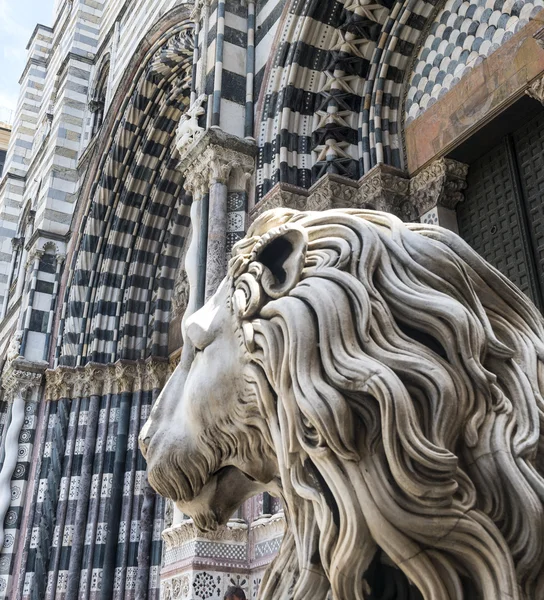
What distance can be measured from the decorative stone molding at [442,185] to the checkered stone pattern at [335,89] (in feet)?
1.33

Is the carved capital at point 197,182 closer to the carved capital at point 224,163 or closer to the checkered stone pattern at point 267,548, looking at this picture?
the carved capital at point 224,163

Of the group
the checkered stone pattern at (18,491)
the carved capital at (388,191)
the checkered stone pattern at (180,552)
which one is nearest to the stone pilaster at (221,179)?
the carved capital at (388,191)

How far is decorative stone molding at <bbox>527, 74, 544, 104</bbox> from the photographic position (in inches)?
150

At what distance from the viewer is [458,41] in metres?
4.83

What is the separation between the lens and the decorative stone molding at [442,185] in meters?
4.59

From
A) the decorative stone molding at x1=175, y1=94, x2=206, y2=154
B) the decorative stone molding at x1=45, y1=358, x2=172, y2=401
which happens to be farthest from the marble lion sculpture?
the decorative stone molding at x1=45, y1=358, x2=172, y2=401

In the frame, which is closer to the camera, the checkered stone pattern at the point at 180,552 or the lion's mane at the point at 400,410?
the lion's mane at the point at 400,410

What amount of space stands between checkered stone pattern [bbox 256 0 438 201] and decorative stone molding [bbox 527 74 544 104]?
4.05 ft

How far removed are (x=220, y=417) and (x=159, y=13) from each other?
8712mm

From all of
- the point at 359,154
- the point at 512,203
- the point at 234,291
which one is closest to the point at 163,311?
the point at 359,154

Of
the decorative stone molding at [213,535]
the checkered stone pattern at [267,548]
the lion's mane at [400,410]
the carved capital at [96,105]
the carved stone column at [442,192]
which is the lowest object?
the lion's mane at [400,410]

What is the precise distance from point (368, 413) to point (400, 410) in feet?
0.16

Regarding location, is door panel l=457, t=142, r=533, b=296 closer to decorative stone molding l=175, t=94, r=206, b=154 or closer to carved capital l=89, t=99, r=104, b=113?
decorative stone molding l=175, t=94, r=206, b=154

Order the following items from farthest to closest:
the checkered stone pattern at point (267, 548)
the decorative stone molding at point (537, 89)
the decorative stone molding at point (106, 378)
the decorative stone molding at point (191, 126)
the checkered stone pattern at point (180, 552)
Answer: the decorative stone molding at point (106, 378)
the decorative stone molding at point (191, 126)
the checkered stone pattern at point (180, 552)
the checkered stone pattern at point (267, 548)
the decorative stone molding at point (537, 89)
